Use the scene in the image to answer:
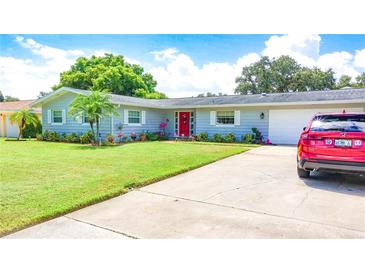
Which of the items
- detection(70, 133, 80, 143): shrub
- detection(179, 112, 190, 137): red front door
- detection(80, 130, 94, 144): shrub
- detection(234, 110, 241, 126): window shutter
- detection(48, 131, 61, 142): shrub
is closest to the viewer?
detection(80, 130, 94, 144): shrub

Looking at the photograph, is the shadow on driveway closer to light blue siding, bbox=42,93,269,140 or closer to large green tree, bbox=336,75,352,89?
light blue siding, bbox=42,93,269,140

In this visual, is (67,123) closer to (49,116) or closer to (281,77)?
(49,116)

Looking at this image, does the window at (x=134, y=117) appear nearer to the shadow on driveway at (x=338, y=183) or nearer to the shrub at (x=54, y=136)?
the shrub at (x=54, y=136)

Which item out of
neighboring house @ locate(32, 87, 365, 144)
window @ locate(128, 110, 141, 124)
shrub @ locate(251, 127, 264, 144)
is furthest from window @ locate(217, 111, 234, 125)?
window @ locate(128, 110, 141, 124)

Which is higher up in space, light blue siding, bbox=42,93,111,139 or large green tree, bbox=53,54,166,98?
large green tree, bbox=53,54,166,98

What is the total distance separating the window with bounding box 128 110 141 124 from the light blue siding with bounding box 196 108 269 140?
397 cm

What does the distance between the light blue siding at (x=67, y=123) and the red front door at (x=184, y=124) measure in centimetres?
558

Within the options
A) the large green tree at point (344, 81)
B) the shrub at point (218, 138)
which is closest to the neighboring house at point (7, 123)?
the shrub at point (218, 138)

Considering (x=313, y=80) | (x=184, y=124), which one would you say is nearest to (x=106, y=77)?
(x=184, y=124)

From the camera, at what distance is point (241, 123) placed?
54.8 ft

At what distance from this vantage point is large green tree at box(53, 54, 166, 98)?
3219 centimetres

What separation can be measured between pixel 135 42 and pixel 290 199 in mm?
4022
